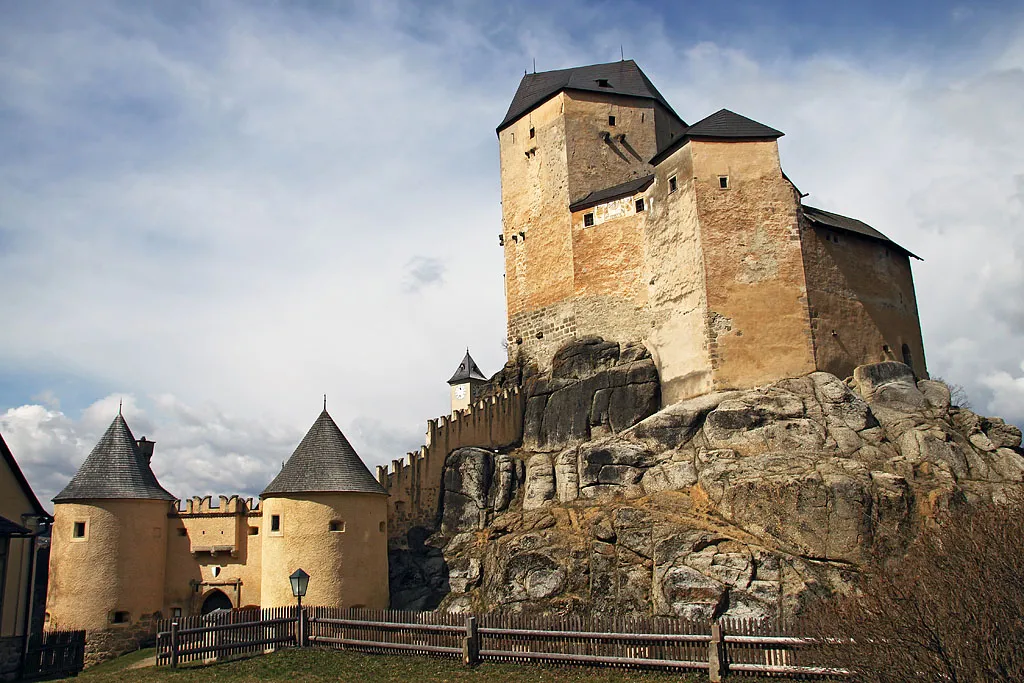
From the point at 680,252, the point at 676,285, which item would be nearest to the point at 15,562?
the point at 676,285

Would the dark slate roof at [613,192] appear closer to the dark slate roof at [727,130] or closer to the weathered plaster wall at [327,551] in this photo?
the dark slate roof at [727,130]

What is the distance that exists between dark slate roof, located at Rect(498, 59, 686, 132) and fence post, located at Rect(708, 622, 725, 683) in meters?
26.3

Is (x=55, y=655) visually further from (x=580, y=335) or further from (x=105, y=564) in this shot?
(x=580, y=335)

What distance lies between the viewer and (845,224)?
105ft

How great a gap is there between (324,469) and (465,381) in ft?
115

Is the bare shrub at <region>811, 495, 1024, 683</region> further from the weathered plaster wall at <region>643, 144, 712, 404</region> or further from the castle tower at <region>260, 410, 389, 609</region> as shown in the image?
the castle tower at <region>260, 410, 389, 609</region>

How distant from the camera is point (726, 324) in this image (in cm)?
2847

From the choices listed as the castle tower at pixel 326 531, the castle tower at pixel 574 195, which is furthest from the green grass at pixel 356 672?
the castle tower at pixel 574 195

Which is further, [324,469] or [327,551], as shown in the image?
[324,469]

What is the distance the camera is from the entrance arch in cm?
2807

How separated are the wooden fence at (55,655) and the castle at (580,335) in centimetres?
228

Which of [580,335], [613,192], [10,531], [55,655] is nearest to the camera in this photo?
[10,531]

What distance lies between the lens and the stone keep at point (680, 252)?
28594mm

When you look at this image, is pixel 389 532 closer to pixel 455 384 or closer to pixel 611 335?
pixel 611 335
